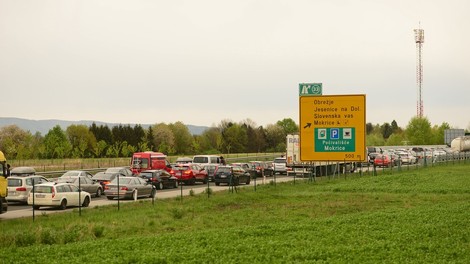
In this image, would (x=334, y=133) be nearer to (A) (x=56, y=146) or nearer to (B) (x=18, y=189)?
(B) (x=18, y=189)

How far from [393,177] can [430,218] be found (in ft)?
85.1

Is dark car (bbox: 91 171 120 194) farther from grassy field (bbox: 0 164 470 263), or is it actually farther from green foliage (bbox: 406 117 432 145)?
green foliage (bbox: 406 117 432 145)

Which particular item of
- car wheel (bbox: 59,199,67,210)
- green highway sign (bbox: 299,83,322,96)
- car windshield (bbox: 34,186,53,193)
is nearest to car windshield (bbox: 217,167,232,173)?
green highway sign (bbox: 299,83,322,96)

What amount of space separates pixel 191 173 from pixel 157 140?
71.9 m

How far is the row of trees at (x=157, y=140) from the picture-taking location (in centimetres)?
9238

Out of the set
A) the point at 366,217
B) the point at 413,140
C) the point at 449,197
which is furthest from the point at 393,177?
the point at 413,140

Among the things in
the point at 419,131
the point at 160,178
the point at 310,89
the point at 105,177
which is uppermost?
the point at 310,89

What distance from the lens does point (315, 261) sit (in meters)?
14.9

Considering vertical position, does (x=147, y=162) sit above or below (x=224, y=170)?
above

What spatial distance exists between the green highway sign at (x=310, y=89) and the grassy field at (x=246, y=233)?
15.9m

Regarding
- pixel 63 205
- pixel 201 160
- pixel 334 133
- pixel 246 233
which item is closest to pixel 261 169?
pixel 201 160

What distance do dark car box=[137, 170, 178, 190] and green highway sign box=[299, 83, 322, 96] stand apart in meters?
11.3

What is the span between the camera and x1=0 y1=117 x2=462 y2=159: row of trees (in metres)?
92.4

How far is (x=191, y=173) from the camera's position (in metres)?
48.8
